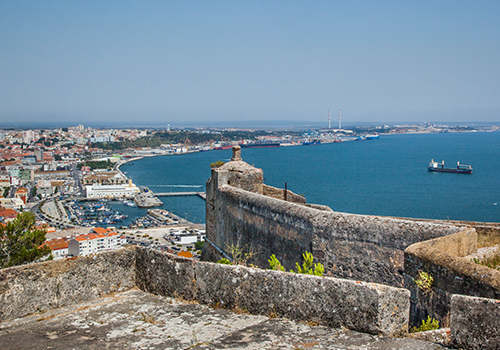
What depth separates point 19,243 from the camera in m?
11.3

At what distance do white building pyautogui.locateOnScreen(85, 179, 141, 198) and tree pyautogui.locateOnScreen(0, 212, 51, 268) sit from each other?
61.4 m

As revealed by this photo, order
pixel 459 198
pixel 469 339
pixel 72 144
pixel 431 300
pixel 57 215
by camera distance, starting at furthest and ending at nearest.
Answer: pixel 72 144 → pixel 57 215 → pixel 459 198 → pixel 431 300 → pixel 469 339

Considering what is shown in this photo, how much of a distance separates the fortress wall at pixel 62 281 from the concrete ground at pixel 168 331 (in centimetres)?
9

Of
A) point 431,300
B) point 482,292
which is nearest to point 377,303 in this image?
point 482,292

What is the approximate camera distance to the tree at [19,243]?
1088 cm

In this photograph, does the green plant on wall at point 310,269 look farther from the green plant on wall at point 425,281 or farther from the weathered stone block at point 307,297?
the green plant on wall at point 425,281

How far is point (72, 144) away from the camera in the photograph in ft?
566

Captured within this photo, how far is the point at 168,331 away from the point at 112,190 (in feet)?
254

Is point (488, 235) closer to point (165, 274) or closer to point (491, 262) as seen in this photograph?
point (491, 262)

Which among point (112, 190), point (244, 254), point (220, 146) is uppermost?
point (244, 254)

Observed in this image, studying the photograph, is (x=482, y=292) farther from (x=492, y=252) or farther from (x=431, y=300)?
(x=492, y=252)

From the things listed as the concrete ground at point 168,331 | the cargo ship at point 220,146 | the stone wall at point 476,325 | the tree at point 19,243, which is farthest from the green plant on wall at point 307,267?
the cargo ship at point 220,146

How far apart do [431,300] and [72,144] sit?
18441 cm

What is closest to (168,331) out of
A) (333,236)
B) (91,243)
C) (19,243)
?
(333,236)
